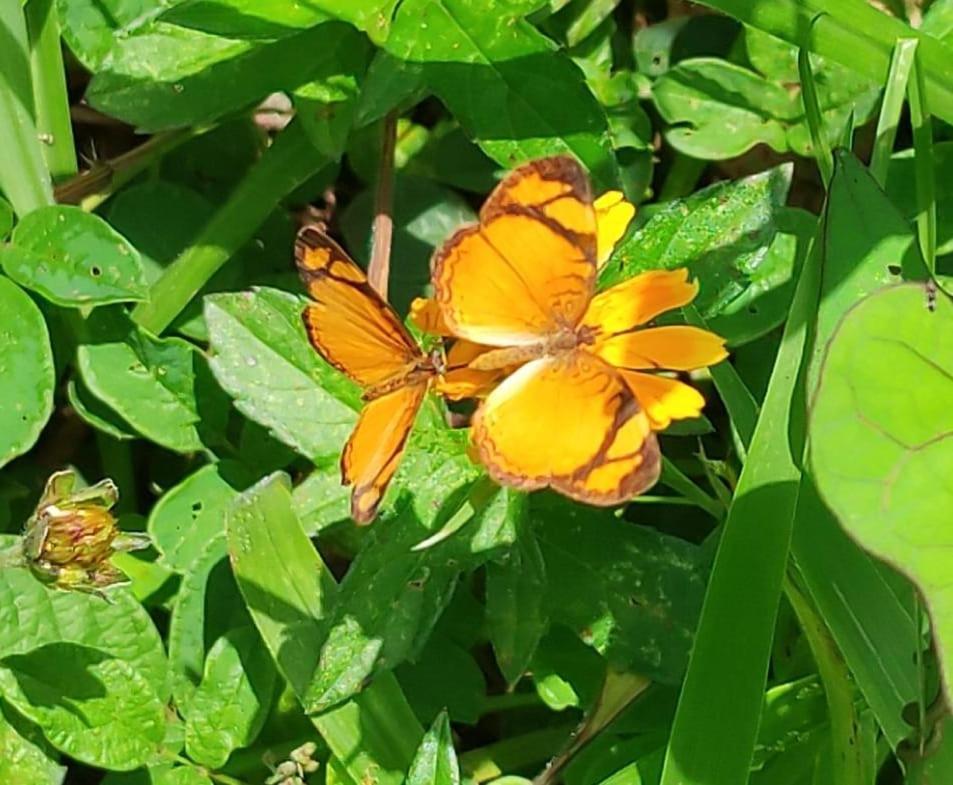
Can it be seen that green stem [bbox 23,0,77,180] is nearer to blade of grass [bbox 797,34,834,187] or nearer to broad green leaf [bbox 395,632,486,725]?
broad green leaf [bbox 395,632,486,725]

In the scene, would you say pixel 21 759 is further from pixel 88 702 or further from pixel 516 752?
pixel 516 752

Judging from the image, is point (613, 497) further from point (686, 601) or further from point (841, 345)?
point (686, 601)

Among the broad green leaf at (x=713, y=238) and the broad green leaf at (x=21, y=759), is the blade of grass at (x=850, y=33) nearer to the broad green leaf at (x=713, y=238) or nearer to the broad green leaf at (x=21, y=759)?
the broad green leaf at (x=713, y=238)

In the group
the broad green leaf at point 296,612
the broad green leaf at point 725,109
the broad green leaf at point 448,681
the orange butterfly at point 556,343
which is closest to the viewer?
the orange butterfly at point 556,343

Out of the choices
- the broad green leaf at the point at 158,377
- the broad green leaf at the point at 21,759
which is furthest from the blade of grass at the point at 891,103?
the broad green leaf at the point at 21,759

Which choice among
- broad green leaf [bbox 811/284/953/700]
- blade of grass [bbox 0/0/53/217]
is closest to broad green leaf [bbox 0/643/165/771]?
blade of grass [bbox 0/0/53/217]

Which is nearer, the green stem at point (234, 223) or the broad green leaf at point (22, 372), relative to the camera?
the broad green leaf at point (22, 372)

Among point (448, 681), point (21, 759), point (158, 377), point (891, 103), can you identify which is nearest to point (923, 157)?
point (891, 103)
